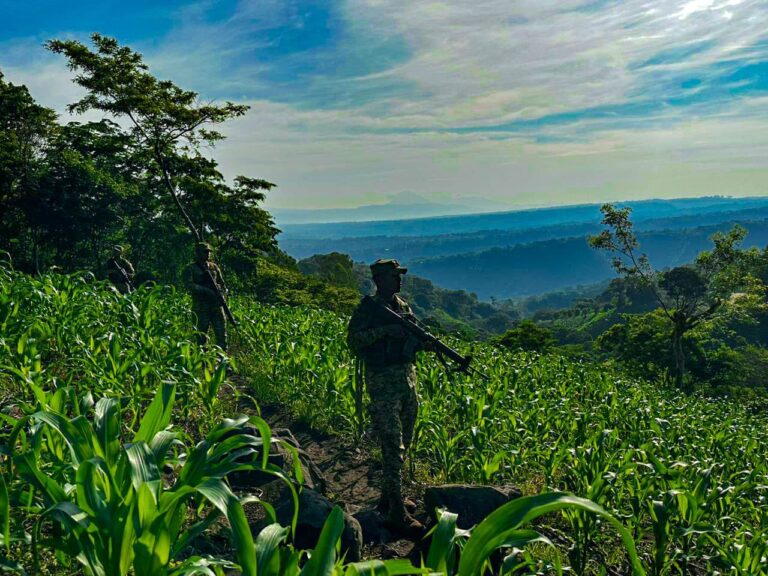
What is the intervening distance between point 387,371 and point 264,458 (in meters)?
3.21

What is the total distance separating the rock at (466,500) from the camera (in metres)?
4.92

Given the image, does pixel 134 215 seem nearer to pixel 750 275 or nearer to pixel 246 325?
pixel 246 325

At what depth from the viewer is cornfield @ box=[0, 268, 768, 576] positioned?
85.9 inches

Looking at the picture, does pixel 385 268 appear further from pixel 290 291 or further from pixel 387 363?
pixel 290 291

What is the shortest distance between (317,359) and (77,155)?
81.3 feet

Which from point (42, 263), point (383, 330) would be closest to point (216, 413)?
point (383, 330)

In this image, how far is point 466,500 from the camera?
16.5 ft

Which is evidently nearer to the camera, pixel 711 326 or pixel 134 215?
pixel 711 326

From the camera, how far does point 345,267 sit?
Result: 71812 millimetres

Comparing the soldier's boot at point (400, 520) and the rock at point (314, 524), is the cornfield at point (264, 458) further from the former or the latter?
the soldier's boot at point (400, 520)

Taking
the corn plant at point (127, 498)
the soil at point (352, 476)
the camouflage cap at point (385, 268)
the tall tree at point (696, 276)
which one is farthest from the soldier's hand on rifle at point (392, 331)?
the tall tree at point (696, 276)

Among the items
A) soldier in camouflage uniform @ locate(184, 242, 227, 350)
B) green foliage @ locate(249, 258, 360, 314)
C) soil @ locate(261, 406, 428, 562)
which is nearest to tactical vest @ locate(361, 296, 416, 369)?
soil @ locate(261, 406, 428, 562)

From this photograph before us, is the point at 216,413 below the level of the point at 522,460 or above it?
above

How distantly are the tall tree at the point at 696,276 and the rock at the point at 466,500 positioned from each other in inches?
1019
